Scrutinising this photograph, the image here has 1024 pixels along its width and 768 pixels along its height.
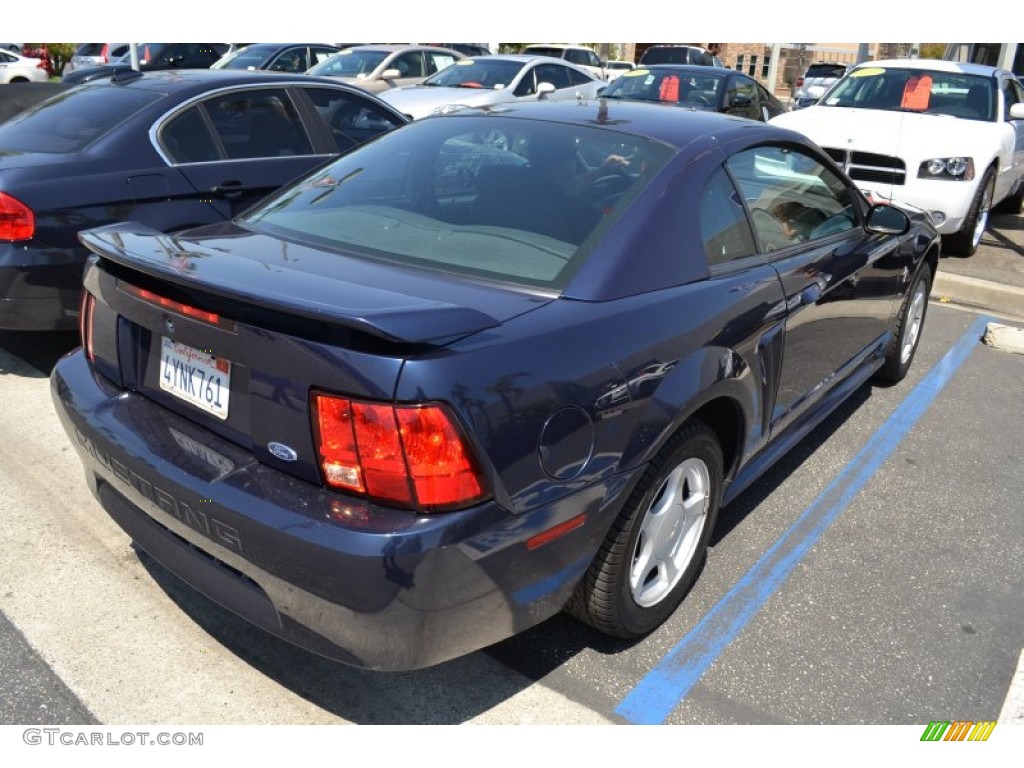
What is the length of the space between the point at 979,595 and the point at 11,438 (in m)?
4.16

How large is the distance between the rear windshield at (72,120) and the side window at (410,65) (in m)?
8.63

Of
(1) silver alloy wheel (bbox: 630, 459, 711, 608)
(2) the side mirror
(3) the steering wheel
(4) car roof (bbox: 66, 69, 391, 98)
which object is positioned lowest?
(1) silver alloy wheel (bbox: 630, 459, 711, 608)

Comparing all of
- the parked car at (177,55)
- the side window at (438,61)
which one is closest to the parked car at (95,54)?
the parked car at (177,55)

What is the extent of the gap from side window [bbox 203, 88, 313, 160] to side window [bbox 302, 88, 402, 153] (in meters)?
0.22

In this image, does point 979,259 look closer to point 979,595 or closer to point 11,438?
point 979,595

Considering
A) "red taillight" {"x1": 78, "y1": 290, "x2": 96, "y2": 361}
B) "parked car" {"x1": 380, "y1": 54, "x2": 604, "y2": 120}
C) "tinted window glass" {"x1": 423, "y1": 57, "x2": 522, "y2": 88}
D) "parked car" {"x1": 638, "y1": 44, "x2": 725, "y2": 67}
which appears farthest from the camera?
"parked car" {"x1": 638, "y1": 44, "x2": 725, "y2": 67}

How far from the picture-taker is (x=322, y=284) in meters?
2.23

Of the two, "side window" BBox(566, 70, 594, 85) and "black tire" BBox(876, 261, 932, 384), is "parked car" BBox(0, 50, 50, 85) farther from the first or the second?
"black tire" BBox(876, 261, 932, 384)

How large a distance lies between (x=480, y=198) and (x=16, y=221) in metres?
2.62

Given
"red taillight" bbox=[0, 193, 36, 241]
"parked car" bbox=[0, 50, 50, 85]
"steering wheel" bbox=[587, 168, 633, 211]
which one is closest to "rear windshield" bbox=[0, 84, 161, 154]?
"red taillight" bbox=[0, 193, 36, 241]

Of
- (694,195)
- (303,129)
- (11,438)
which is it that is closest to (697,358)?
(694,195)

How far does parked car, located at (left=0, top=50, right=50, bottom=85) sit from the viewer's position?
69.0 ft

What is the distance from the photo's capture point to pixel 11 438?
406 centimetres
